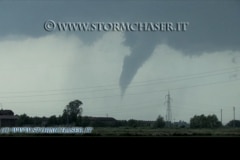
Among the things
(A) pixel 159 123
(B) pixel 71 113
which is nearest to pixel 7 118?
(B) pixel 71 113

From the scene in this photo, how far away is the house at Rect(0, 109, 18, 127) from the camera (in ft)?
58.0

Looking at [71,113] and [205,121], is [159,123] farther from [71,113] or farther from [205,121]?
[71,113]

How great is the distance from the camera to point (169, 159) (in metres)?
6.20

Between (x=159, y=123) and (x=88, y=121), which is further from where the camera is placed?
(x=88, y=121)

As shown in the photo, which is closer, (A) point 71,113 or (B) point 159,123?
(B) point 159,123

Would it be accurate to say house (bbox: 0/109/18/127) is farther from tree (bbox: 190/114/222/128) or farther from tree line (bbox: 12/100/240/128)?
tree (bbox: 190/114/222/128)

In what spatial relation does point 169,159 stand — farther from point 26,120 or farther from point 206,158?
point 26,120

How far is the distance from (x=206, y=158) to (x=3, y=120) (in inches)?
544

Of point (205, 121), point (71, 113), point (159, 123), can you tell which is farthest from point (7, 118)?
point (205, 121)

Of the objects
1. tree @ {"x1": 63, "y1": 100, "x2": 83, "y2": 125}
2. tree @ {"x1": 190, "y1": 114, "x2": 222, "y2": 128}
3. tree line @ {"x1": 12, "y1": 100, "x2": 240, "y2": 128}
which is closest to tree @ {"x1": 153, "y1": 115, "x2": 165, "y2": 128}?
tree line @ {"x1": 12, "y1": 100, "x2": 240, "y2": 128}

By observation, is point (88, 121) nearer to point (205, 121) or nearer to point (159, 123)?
point (159, 123)

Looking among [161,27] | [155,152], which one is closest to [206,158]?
[155,152]

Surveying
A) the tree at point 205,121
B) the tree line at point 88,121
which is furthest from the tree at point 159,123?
the tree at point 205,121

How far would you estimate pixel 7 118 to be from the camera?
60.4 ft
